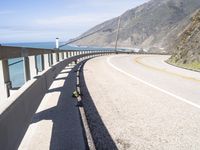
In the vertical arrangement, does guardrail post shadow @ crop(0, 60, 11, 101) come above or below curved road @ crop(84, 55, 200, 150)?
above

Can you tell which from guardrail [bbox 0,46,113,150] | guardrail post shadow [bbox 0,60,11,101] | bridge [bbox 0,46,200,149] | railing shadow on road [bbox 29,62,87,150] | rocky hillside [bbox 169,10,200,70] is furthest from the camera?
rocky hillside [bbox 169,10,200,70]

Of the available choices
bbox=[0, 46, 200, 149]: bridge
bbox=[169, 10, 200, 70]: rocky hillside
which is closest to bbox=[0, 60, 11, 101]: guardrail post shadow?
bbox=[0, 46, 200, 149]: bridge

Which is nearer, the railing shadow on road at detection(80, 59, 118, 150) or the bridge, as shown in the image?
the bridge

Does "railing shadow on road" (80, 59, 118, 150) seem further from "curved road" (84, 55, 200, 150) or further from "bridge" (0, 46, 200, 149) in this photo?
"curved road" (84, 55, 200, 150)

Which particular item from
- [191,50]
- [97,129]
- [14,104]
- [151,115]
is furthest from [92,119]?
[191,50]

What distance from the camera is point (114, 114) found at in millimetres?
9219

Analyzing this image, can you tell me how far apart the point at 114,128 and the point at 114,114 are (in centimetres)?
139

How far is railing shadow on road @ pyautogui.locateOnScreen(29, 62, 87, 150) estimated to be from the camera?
21.0 ft

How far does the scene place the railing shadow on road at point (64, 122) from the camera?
6387 millimetres

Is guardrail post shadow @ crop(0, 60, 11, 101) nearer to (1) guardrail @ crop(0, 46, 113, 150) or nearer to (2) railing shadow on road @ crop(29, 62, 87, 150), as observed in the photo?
(1) guardrail @ crop(0, 46, 113, 150)

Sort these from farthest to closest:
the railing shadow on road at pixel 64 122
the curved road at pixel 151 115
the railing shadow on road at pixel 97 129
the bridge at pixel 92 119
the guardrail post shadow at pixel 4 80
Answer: the guardrail post shadow at pixel 4 80 < the curved road at pixel 151 115 < the railing shadow on road at pixel 97 129 < the railing shadow on road at pixel 64 122 < the bridge at pixel 92 119

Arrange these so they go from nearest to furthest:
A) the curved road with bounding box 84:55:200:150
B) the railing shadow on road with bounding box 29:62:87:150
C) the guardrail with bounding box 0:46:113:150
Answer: the guardrail with bounding box 0:46:113:150
the railing shadow on road with bounding box 29:62:87:150
the curved road with bounding box 84:55:200:150

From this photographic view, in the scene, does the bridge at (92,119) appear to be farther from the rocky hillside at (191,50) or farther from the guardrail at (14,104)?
the rocky hillside at (191,50)

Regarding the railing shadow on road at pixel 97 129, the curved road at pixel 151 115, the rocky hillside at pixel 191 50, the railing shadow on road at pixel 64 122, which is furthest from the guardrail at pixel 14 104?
the rocky hillside at pixel 191 50
